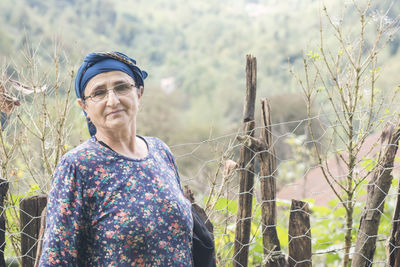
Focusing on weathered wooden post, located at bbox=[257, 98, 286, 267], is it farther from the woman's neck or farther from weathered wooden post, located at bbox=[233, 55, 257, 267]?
the woman's neck

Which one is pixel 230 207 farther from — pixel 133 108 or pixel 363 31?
pixel 363 31

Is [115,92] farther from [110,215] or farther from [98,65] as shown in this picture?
[110,215]

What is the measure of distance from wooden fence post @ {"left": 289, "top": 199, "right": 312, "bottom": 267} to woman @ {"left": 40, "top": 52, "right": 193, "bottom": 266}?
1.63ft

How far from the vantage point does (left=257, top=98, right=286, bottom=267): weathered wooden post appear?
1895mm

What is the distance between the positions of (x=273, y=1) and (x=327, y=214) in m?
21.9

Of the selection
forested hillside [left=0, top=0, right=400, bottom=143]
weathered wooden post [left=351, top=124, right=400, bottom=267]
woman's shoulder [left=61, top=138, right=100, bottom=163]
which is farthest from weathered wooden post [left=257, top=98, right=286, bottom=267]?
forested hillside [left=0, top=0, right=400, bottom=143]

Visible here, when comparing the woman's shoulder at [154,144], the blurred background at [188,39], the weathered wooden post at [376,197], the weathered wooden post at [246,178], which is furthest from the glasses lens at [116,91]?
the blurred background at [188,39]

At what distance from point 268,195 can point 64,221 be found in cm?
90

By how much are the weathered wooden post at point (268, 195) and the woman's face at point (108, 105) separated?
→ 61cm

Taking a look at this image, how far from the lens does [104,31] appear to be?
18828mm

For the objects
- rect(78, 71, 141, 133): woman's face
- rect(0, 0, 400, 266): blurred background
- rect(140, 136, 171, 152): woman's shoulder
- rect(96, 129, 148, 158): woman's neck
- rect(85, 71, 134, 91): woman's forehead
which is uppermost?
rect(0, 0, 400, 266): blurred background

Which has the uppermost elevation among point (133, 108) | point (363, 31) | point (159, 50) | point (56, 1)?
point (56, 1)

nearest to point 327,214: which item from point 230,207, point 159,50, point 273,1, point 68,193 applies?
point 230,207

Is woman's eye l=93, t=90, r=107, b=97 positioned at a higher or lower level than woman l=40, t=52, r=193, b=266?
higher
